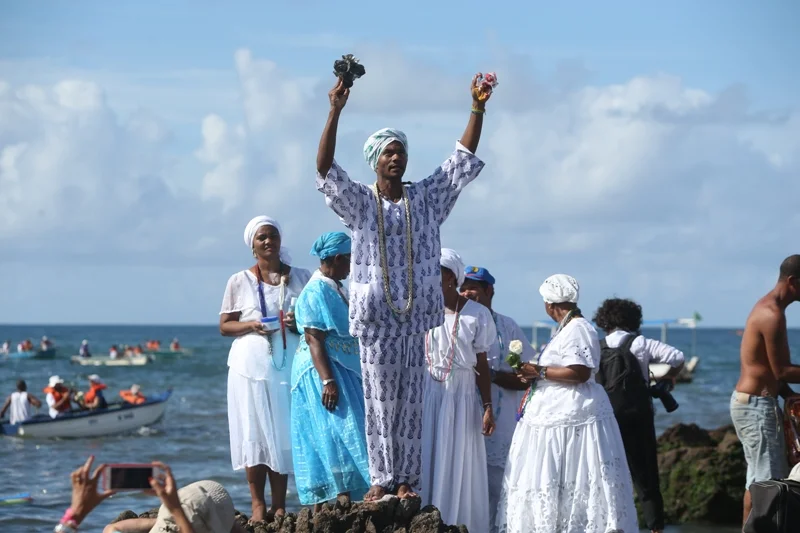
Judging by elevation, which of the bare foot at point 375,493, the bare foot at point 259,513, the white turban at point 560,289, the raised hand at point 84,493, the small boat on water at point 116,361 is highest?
the small boat on water at point 116,361

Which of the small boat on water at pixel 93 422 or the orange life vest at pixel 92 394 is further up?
the orange life vest at pixel 92 394

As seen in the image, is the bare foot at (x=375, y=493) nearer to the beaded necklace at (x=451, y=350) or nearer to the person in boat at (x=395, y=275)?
the person in boat at (x=395, y=275)

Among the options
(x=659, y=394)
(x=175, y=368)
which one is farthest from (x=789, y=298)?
(x=175, y=368)

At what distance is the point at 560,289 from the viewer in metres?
7.62

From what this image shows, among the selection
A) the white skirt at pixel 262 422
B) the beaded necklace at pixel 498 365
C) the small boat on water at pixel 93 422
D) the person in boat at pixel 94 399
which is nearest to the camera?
the white skirt at pixel 262 422

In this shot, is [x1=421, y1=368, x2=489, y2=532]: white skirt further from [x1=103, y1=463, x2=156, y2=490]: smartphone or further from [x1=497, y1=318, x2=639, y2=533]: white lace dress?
[x1=103, y1=463, x2=156, y2=490]: smartphone

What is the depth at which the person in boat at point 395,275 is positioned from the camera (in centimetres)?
678

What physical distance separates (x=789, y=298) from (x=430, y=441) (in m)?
2.54

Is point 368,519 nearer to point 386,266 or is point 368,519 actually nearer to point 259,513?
point 259,513

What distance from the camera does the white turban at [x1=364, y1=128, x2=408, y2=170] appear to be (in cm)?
679

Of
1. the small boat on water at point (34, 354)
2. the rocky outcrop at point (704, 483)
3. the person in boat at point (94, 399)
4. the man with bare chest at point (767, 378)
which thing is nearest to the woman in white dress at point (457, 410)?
the man with bare chest at point (767, 378)

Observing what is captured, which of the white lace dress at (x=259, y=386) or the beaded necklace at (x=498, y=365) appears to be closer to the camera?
the white lace dress at (x=259, y=386)

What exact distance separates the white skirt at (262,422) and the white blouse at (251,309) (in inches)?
3.3

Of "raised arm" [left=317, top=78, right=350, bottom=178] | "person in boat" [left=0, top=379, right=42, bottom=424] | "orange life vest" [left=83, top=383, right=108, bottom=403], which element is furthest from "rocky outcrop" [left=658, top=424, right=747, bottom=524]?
"orange life vest" [left=83, top=383, right=108, bottom=403]
